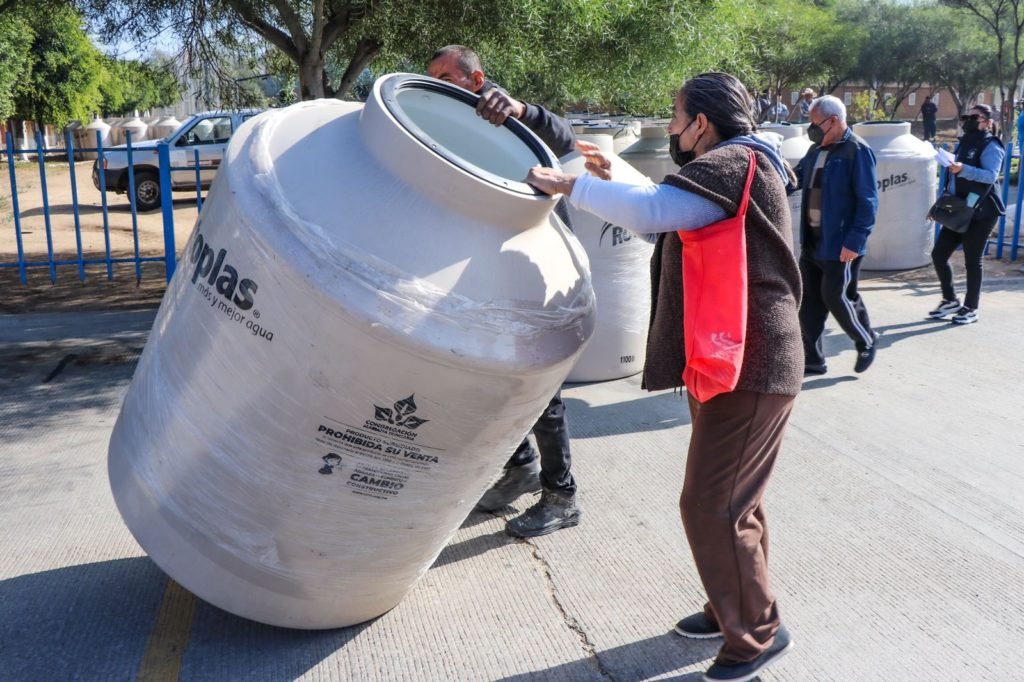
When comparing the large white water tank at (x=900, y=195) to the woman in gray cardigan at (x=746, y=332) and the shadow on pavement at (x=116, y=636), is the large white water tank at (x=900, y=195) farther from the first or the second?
Answer: the shadow on pavement at (x=116, y=636)

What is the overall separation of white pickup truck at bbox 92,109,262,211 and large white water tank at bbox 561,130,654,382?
478 inches

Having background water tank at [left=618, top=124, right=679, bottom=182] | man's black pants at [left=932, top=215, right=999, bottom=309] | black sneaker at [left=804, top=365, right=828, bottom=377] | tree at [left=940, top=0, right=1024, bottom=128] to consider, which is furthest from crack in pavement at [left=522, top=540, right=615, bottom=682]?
tree at [left=940, top=0, right=1024, bottom=128]

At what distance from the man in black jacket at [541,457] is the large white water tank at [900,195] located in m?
6.75

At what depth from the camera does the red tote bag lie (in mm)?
2576

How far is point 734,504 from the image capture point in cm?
277

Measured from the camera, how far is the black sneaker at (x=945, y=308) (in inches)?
302

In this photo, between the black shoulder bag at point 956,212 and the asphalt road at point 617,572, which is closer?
the asphalt road at point 617,572

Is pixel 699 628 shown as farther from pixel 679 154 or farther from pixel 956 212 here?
pixel 956 212

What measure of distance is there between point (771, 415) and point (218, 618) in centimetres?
191

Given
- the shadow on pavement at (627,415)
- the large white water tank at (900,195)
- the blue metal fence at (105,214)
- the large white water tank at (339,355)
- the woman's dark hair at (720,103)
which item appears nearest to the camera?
the large white water tank at (339,355)

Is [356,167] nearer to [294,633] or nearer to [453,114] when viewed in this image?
[453,114]

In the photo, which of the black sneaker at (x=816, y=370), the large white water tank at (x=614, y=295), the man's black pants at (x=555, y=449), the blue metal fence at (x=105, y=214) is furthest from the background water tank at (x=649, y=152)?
the man's black pants at (x=555, y=449)

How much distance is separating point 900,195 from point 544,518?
7.14 m

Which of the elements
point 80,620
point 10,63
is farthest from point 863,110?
point 80,620
